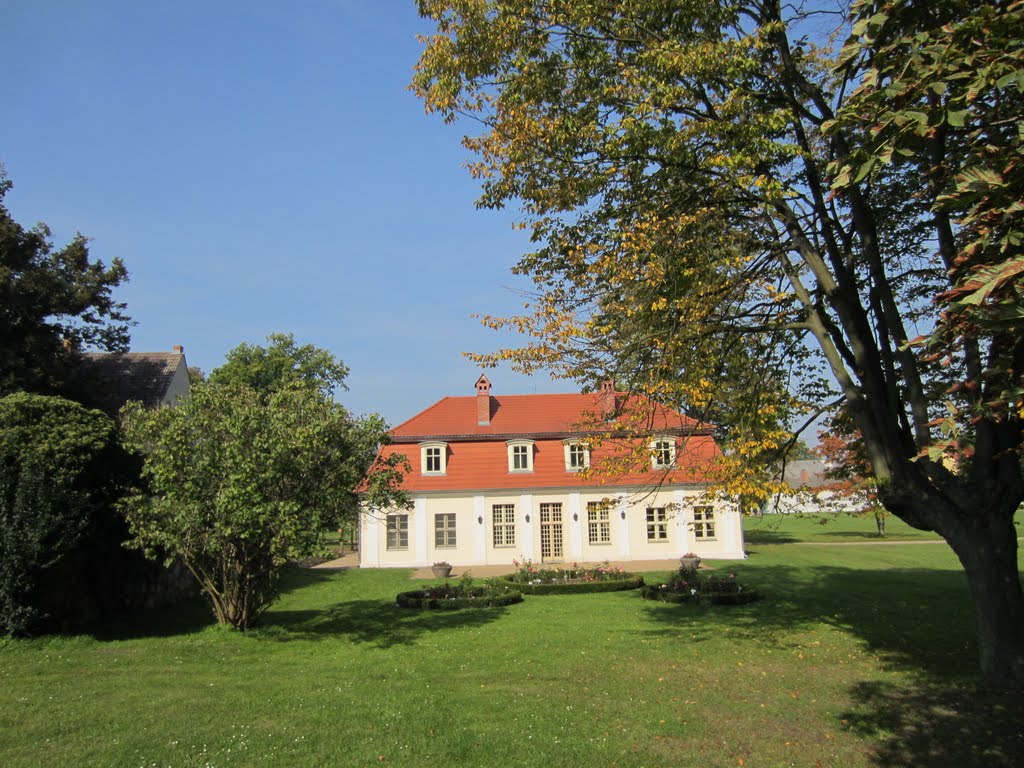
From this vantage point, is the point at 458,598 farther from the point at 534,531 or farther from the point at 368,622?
the point at 534,531

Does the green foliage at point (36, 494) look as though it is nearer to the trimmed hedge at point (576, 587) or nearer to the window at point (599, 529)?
the trimmed hedge at point (576, 587)

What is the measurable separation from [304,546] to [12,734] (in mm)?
5677

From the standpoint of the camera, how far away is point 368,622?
16.7 meters

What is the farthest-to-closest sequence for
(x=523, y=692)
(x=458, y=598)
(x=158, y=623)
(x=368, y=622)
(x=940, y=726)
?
(x=458, y=598) < (x=368, y=622) < (x=158, y=623) < (x=523, y=692) < (x=940, y=726)

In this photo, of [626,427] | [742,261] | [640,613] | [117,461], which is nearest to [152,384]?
[117,461]

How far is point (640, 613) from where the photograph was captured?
1728 cm

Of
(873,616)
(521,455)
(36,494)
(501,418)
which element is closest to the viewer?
(36,494)

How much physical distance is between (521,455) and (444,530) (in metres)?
4.96

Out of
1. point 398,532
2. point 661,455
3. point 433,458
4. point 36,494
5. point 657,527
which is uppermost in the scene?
point 433,458

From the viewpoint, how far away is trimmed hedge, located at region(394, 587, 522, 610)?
19.1 meters

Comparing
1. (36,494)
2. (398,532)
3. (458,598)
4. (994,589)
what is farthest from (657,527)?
(36,494)

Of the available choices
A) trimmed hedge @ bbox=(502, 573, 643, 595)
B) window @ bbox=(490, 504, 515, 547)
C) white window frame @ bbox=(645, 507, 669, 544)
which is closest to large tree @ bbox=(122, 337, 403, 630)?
trimmed hedge @ bbox=(502, 573, 643, 595)

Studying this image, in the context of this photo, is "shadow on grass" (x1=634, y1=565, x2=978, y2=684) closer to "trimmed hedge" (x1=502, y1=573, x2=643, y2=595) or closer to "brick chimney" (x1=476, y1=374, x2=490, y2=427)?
"trimmed hedge" (x1=502, y1=573, x2=643, y2=595)

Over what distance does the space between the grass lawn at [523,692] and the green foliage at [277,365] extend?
29.5 metres
